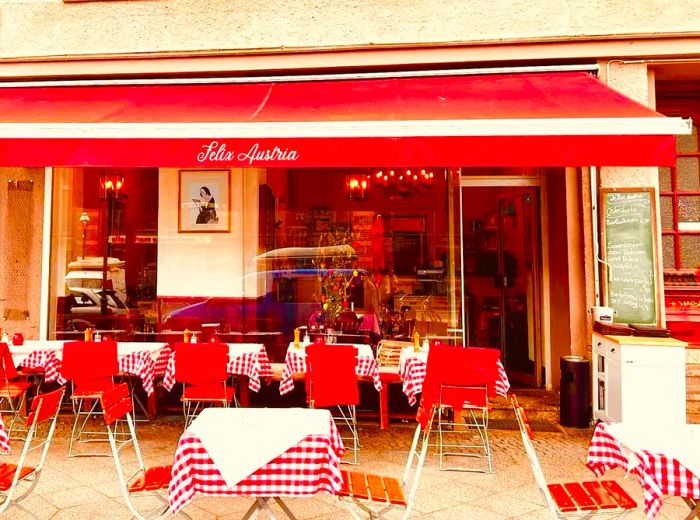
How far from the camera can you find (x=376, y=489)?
3352mm

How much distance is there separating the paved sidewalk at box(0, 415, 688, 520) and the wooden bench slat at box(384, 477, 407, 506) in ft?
2.54

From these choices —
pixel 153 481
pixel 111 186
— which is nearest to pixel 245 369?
pixel 153 481

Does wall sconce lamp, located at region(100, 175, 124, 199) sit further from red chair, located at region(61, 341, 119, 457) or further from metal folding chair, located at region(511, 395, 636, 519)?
metal folding chair, located at region(511, 395, 636, 519)

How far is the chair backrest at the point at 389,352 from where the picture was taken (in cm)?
690

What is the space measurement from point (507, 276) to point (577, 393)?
336 cm

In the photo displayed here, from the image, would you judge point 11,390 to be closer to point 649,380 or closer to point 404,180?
point 404,180

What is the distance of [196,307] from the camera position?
8438 mm

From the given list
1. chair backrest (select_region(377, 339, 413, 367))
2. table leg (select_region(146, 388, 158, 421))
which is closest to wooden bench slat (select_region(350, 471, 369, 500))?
chair backrest (select_region(377, 339, 413, 367))

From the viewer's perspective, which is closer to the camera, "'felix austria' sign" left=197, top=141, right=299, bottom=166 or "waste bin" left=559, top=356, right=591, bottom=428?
"'felix austria' sign" left=197, top=141, right=299, bottom=166

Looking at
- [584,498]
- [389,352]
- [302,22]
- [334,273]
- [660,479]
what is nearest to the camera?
[660,479]

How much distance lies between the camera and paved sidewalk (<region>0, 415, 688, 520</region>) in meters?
Result: 4.07

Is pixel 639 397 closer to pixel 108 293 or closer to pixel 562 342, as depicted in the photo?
pixel 562 342

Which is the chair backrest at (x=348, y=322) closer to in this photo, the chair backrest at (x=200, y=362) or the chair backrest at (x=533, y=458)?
the chair backrest at (x=200, y=362)

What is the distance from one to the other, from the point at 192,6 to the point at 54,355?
4.98 m
